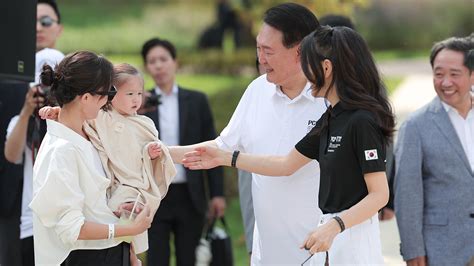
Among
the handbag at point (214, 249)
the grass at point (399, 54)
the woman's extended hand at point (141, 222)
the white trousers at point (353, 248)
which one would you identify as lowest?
the handbag at point (214, 249)

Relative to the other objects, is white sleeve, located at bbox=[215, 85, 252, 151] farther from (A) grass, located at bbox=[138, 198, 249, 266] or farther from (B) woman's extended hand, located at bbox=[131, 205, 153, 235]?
(A) grass, located at bbox=[138, 198, 249, 266]

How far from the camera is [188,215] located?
285 inches

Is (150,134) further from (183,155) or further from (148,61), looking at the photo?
(148,61)

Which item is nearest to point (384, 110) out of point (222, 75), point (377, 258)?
point (377, 258)

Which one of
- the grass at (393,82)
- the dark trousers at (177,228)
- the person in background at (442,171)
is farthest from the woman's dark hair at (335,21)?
the grass at (393,82)

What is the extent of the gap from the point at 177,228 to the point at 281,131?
251cm

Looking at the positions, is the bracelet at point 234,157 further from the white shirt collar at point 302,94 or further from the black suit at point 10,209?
the black suit at point 10,209

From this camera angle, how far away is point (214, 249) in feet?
23.7

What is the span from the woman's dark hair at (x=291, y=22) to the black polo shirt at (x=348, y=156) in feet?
2.65

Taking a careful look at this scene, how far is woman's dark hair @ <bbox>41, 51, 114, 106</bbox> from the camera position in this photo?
4.18m

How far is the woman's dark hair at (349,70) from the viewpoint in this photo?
4.19 m

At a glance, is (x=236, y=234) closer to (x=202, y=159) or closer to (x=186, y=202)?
(x=186, y=202)

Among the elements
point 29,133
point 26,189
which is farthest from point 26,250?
point 29,133

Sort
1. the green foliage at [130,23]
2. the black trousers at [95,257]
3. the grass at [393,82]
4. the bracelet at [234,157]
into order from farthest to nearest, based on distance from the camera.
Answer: the green foliage at [130,23] → the grass at [393,82] → the bracelet at [234,157] → the black trousers at [95,257]
